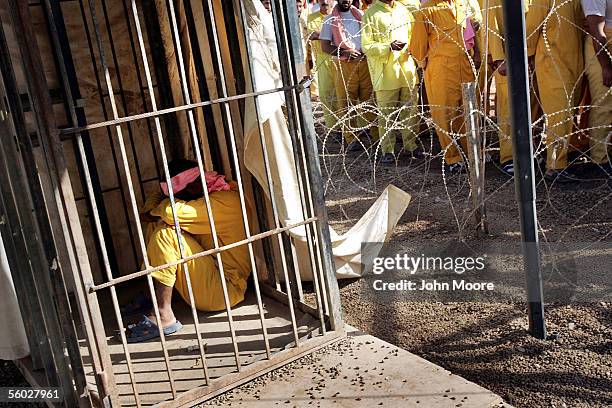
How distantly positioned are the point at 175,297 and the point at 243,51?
5.62ft

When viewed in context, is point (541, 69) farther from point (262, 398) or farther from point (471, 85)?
point (262, 398)

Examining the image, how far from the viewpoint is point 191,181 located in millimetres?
4105

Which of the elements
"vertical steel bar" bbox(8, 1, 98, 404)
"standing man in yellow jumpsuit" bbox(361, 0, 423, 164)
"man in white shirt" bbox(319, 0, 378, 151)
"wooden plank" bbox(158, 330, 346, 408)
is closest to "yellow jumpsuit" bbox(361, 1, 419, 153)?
"standing man in yellow jumpsuit" bbox(361, 0, 423, 164)

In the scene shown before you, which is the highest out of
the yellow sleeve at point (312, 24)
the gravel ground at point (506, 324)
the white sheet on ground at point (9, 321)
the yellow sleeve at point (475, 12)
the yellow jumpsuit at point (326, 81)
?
the yellow sleeve at point (312, 24)

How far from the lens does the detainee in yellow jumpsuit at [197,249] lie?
13.0 ft

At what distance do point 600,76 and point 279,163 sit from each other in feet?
11.4

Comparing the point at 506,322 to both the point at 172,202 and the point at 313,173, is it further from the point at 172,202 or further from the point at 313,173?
the point at 172,202

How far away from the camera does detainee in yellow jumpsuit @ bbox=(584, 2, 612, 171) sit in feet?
18.7

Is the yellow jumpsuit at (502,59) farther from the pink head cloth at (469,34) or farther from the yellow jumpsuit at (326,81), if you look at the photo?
the yellow jumpsuit at (326,81)

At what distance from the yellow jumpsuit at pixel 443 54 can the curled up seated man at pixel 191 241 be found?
302 centimetres

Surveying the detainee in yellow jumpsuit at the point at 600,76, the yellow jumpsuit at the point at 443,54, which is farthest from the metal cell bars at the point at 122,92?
the detainee in yellow jumpsuit at the point at 600,76

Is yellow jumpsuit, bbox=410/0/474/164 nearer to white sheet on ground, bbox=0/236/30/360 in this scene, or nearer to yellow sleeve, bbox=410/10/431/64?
yellow sleeve, bbox=410/10/431/64

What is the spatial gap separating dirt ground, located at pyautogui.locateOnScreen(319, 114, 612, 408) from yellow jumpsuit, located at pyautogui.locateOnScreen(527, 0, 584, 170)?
60cm

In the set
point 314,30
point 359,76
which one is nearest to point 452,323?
point 359,76
